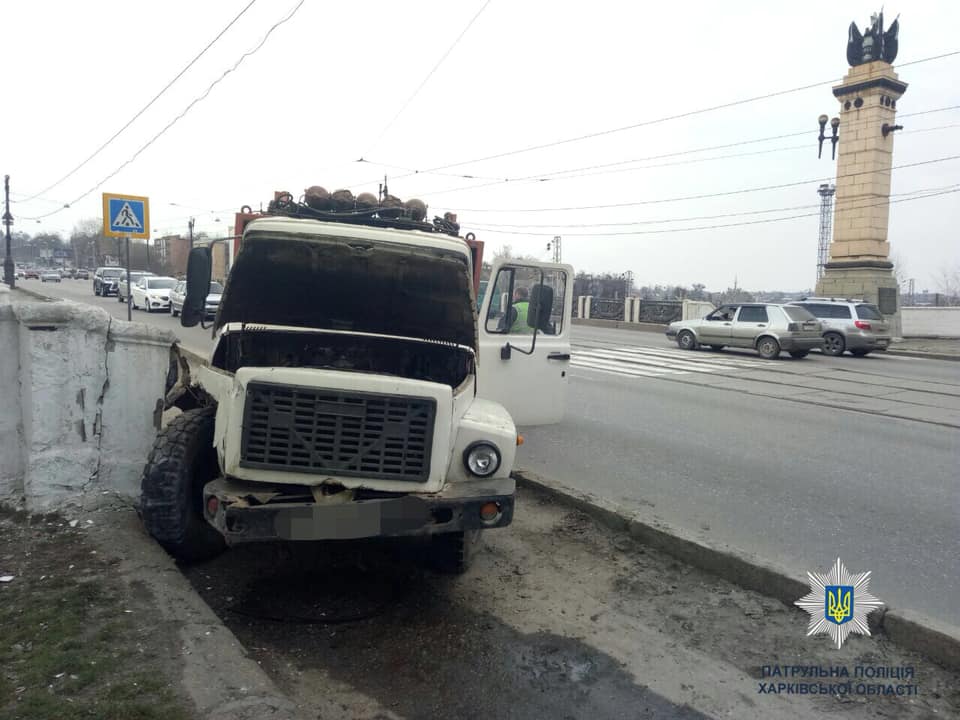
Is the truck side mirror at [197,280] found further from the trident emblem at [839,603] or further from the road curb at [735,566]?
the trident emblem at [839,603]

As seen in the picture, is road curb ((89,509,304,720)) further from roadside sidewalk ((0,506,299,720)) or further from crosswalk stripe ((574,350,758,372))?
crosswalk stripe ((574,350,758,372))

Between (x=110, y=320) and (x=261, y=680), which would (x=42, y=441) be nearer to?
(x=110, y=320)

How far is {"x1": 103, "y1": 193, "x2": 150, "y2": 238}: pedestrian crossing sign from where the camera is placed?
43.7 feet

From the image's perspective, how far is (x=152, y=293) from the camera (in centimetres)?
3288

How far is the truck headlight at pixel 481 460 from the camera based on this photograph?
4.21 m

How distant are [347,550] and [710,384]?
1060cm

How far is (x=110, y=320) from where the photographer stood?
5188mm

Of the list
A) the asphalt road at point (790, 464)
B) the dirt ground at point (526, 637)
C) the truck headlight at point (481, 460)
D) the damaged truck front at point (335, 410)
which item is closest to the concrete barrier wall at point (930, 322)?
the asphalt road at point (790, 464)

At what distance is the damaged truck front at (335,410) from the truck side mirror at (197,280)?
0.5 inches

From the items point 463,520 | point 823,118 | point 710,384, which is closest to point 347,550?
point 463,520

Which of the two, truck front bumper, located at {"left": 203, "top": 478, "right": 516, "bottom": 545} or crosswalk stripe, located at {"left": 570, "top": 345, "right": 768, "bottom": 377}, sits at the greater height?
truck front bumper, located at {"left": 203, "top": 478, "right": 516, "bottom": 545}

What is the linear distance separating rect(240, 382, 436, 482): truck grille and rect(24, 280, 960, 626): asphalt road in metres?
2.54

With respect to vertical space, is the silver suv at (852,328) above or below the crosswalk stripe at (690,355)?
above

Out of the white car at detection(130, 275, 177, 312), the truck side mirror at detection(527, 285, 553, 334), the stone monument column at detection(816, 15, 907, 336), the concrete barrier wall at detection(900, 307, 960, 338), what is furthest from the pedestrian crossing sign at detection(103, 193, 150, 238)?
the concrete barrier wall at detection(900, 307, 960, 338)
